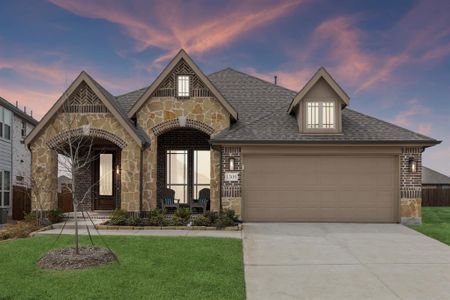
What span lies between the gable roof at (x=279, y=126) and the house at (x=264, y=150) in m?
0.08

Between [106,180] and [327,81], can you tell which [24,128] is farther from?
[327,81]

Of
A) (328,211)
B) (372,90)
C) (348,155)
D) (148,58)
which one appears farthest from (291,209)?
(148,58)

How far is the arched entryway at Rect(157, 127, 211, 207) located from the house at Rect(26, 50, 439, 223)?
2.23m

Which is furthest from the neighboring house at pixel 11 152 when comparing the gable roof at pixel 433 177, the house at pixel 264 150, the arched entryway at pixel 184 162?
the gable roof at pixel 433 177

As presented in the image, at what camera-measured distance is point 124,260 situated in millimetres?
9086

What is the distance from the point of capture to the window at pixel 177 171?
62.5ft

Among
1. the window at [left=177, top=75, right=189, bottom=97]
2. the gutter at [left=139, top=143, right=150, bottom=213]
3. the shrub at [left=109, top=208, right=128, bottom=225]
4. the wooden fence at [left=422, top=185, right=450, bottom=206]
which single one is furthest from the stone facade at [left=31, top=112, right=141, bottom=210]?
the wooden fence at [left=422, top=185, right=450, bottom=206]

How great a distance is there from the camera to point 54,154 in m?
16.6

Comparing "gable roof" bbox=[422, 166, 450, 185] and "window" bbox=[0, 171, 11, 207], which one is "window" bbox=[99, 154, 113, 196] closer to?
"window" bbox=[0, 171, 11, 207]

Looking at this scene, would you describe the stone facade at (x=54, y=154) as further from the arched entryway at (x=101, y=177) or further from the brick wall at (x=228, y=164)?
the brick wall at (x=228, y=164)

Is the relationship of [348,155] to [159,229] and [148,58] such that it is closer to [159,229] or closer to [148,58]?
[159,229]

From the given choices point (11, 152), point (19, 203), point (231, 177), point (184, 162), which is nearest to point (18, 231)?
point (19, 203)

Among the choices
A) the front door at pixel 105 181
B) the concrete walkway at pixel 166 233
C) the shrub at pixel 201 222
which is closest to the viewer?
the concrete walkway at pixel 166 233

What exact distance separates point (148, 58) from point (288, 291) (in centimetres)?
1820
